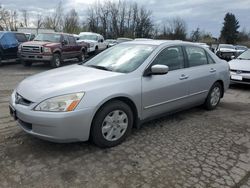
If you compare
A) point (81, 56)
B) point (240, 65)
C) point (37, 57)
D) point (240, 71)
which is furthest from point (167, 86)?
point (81, 56)

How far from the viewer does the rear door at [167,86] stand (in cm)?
459

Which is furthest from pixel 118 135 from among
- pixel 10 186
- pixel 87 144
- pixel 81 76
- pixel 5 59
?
pixel 5 59

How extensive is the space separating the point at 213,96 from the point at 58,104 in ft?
12.9

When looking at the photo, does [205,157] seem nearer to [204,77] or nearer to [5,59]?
[204,77]

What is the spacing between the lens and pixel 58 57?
568 inches

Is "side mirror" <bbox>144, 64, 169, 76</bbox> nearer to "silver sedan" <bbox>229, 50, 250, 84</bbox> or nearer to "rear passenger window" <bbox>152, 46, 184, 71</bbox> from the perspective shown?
"rear passenger window" <bbox>152, 46, 184, 71</bbox>

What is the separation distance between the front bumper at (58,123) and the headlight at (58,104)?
0.06 m

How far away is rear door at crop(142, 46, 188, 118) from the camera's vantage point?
4.59 m

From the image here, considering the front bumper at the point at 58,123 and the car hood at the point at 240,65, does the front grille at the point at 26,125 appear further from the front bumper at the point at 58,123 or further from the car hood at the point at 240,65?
the car hood at the point at 240,65

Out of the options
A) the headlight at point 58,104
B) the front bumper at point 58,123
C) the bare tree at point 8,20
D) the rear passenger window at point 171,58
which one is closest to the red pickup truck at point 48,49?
the rear passenger window at point 171,58

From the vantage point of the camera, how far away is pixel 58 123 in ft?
11.8

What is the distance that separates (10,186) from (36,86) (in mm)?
1443

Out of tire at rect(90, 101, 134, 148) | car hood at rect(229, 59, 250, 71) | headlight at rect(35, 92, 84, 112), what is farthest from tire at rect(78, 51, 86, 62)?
headlight at rect(35, 92, 84, 112)

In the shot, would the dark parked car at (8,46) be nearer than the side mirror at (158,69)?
No
